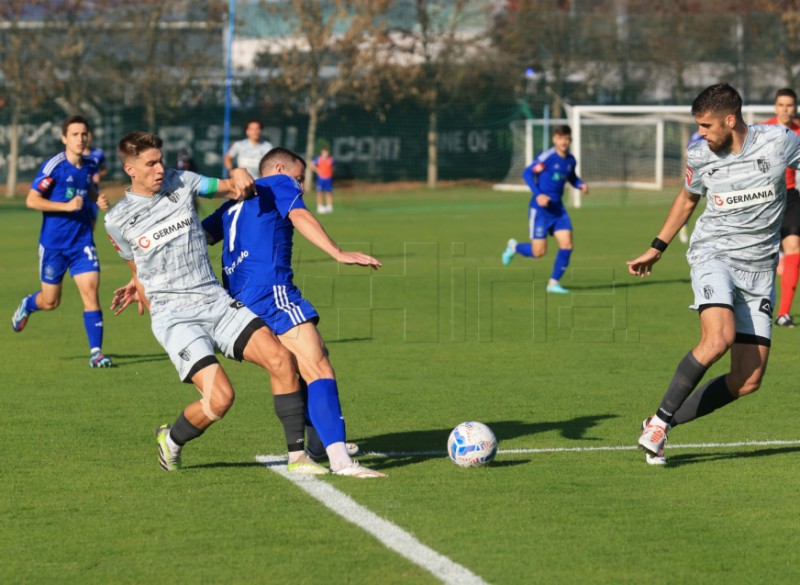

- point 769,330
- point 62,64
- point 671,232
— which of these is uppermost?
point 62,64

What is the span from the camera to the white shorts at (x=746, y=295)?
715 cm

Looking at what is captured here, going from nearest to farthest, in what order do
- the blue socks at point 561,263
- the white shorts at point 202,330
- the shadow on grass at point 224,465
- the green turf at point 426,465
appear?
the green turf at point 426,465 → the white shorts at point 202,330 → the shadow on grass at point 224,465 → the blue socks at point 561,263

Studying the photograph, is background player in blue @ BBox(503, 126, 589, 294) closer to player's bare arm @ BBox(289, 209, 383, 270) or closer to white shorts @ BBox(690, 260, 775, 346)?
white shorts @ BBox(690, 260, 775, 346)

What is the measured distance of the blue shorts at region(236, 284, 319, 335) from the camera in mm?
7000

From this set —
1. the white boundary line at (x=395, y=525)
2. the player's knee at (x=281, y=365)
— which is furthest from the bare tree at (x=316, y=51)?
the player's knee at (x=281, y=365)

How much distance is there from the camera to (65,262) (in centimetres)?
1155

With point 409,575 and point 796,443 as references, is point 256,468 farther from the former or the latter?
point 796,443

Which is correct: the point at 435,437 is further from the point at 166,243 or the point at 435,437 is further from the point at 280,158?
the point at 166,243

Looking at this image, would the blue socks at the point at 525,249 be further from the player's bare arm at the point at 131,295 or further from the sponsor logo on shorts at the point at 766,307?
the player's bare arm at the point at 131,295

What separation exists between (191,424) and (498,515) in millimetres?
1825

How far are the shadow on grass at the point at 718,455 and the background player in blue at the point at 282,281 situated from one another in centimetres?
191

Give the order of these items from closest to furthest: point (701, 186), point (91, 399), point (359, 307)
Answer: point (701, 186)
point (91, 399)
point (359, 307)

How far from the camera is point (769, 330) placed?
23.5 ft

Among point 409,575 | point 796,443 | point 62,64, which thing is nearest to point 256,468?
point 409,575
